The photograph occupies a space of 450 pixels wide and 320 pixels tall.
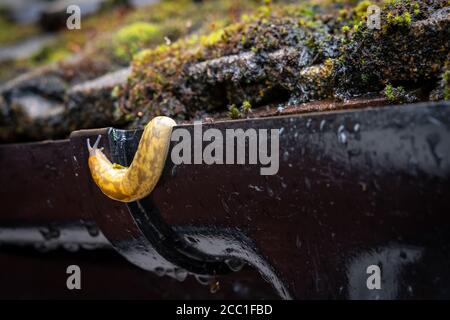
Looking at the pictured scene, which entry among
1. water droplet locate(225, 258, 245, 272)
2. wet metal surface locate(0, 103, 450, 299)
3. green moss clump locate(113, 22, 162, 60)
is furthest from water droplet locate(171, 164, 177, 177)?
green moss clump locate(113, 22, 162, 60)

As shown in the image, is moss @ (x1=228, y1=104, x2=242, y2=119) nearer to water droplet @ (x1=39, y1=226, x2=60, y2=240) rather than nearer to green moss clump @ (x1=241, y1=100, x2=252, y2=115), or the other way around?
green moss clump @ (x1=241, y1=100, x2=252, y2=115)

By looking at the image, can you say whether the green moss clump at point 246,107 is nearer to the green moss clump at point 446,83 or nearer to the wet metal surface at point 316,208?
the wet metal surface at point 316,208

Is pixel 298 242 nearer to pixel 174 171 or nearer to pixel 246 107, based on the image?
pixel 174 171

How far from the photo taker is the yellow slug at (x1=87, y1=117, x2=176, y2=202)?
165 centimetres

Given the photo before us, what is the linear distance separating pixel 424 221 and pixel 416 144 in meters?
0.21

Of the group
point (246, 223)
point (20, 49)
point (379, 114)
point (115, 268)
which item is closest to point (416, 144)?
point (379, 114)

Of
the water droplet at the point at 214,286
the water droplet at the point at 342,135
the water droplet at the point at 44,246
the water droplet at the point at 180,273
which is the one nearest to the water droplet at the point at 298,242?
the water droplet at the point at 342,135

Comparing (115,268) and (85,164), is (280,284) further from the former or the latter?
(115,268)

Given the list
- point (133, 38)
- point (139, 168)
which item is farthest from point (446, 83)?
point (133, 38)

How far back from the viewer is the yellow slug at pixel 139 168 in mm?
1649

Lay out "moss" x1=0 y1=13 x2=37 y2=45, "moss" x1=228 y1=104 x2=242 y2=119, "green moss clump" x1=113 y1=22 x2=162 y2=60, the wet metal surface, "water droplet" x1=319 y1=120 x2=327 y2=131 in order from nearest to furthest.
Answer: the wet metal surface
"water droplet" x1=319 y1=120 x2=327 y2=131
"moss" x1=228 y1=104 x2=242 y2=119
"green moss clump" x1=113 y1=22 x2=162 y2=60
"moss" x1=0 y1=13 x2=37 y2=45

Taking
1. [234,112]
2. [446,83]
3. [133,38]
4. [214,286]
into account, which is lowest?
[214,286]

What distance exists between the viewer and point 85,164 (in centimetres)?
192

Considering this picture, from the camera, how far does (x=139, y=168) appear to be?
5.53 feet
